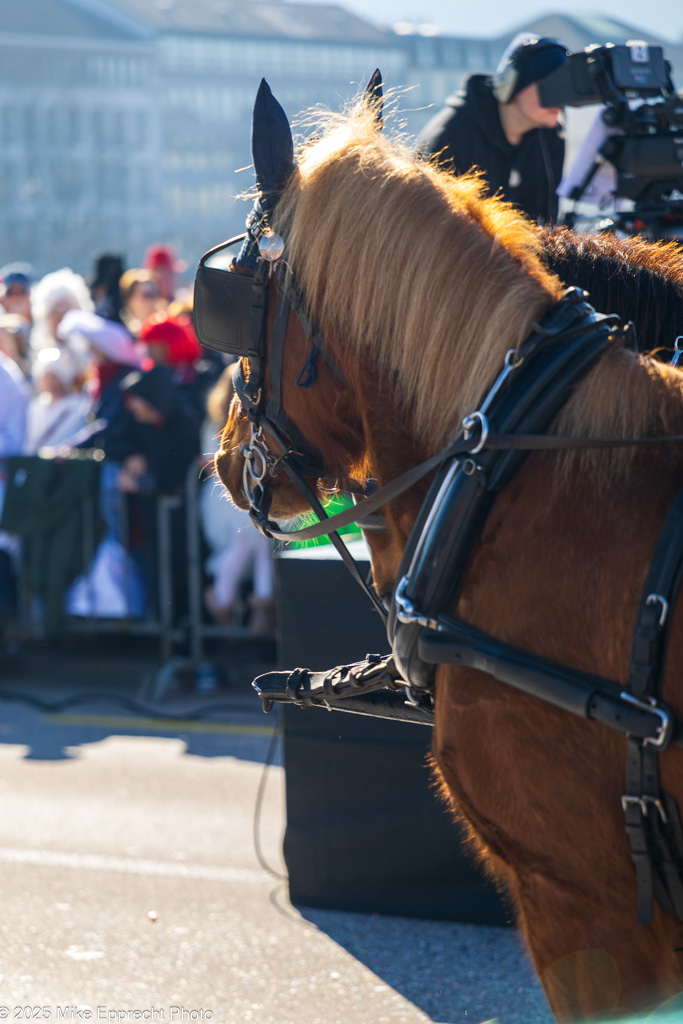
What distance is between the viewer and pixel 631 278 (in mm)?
2248

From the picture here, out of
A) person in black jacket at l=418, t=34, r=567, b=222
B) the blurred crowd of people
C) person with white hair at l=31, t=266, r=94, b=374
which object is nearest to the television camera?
person in black jacket at l=418, t=34, r=567, b=222

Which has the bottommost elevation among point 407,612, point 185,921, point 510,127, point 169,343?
point 185,921

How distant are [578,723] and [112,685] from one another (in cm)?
520

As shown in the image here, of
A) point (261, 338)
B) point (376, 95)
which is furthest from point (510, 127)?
point (261, 338)

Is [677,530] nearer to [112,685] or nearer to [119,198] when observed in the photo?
[112,685]

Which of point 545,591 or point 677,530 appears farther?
point 545,591

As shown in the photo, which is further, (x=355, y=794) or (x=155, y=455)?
(x=155, y=455)

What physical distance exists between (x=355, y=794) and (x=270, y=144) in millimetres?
2023

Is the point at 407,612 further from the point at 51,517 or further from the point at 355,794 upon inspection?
the point at 51,517

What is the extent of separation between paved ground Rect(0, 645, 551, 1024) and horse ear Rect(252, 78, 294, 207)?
6.86ft

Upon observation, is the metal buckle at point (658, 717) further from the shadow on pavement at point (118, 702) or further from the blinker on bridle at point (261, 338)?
the shadow on pavement at point (118, 702)

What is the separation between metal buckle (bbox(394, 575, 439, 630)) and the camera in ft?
5.78

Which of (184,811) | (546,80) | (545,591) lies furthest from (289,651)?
(546,80)

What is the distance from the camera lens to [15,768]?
504cm
